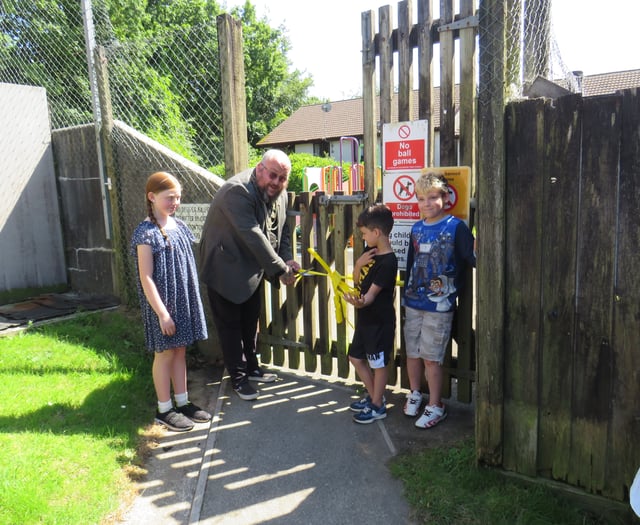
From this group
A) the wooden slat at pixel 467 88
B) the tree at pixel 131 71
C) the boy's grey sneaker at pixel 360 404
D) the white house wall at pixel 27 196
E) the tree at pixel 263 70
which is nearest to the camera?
Result: the wooden slat at pixel 467 88

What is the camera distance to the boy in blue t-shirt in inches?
131

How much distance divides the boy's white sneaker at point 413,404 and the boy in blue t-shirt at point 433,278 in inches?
4.1

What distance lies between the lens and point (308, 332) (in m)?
4.35

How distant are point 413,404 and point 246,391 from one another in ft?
4.31

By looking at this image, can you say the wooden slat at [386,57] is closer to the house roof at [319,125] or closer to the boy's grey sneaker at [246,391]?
the boy's grey sneaker at [246,391]

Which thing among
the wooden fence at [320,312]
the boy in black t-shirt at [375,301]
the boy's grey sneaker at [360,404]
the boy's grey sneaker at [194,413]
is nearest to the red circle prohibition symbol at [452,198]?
the boy in black t-shirt at [375,301]

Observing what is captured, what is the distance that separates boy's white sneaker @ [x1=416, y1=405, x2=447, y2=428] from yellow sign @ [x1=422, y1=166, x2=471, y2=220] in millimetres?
1297

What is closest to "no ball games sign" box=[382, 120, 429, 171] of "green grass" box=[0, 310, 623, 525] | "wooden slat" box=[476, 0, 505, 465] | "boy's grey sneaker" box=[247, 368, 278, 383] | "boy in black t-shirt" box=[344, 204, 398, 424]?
"boy in black t-shirt" box=[344, 204, 398, 424]

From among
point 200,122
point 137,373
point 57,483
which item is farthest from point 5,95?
point 57,483

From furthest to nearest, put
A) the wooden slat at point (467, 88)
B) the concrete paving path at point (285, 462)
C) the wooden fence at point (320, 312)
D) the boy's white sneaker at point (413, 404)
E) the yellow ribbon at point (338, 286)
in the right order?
1. the wooden fence at point (320, 312)
2. the yellow ribbon at point (338, 286)
3. the boy's white sneaker at point (413, 404)
4. the wooden slat at point (467, 88)
5. the concrete paving path at point (285, 462)

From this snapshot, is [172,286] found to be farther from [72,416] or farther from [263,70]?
[263,70]

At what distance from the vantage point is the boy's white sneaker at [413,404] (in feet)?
11.9

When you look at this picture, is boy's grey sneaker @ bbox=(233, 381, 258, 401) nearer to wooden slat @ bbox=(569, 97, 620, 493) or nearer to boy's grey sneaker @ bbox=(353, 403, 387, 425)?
boy's grey sneaker @ bbox=(353, 403, 387, 425)

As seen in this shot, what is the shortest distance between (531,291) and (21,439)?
3.14 m
